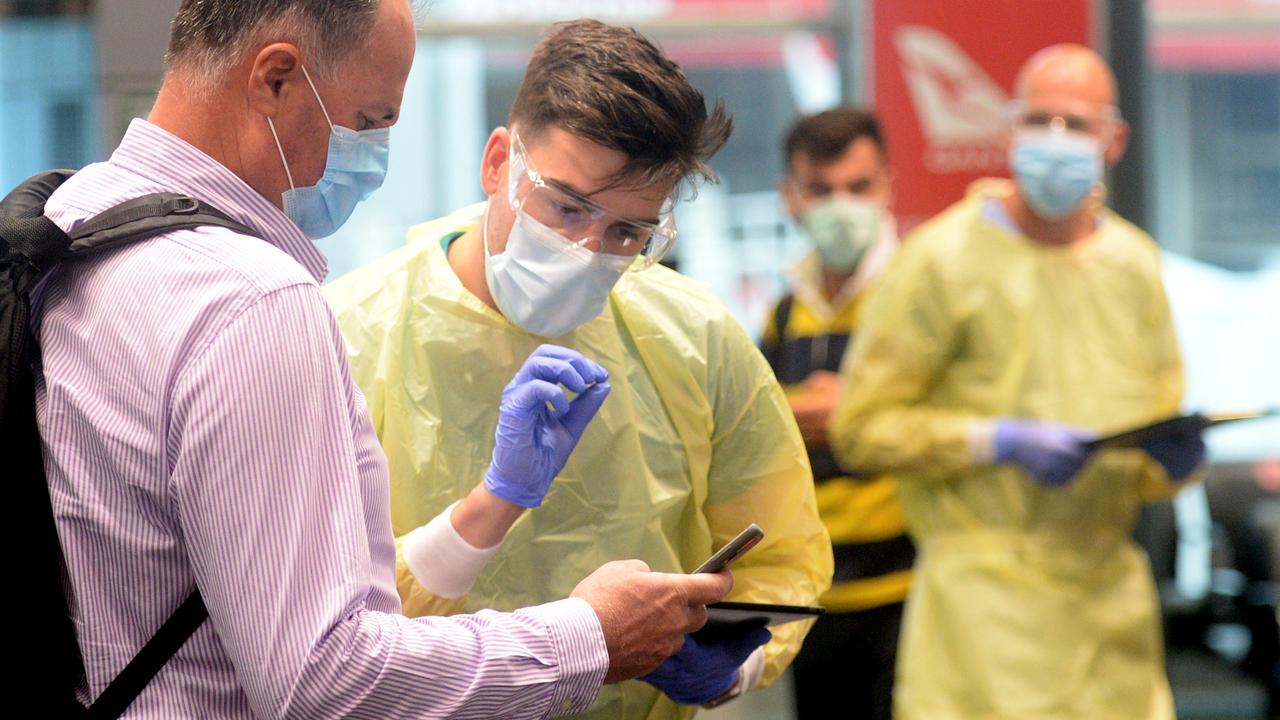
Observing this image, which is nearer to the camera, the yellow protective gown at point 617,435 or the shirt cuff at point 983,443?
the yellow protective gown at point 617,435

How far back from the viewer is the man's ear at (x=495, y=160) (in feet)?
5.41

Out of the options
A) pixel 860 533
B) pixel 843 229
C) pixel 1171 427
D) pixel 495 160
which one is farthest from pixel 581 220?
pixel 843 229

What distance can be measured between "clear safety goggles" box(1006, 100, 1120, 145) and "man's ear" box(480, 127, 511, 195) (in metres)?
1.74

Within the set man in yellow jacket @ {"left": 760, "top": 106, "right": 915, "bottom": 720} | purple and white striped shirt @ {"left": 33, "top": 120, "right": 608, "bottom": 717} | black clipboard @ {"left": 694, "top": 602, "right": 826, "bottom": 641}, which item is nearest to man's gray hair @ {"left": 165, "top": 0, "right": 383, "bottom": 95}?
purple and white striped shirt @ {"left": 33, "top": 120, "right": 608, "bottom": 717}

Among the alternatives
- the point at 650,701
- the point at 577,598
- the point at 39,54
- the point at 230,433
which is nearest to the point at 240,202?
the point at 230,433

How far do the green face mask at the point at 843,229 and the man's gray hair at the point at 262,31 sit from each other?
7.64ft

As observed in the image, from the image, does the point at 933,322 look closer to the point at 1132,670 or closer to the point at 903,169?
the point at 1132,670

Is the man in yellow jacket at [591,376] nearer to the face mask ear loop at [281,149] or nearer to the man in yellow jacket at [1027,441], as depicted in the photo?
the face mask ear loop at [281,149]

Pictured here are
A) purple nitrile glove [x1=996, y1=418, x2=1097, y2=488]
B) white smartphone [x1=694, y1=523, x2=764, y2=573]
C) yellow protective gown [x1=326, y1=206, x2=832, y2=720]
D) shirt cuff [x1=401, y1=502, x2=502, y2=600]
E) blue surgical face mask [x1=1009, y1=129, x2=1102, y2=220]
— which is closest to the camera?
white smartphone [x1=694, y1=523, x2=764, y2=573]

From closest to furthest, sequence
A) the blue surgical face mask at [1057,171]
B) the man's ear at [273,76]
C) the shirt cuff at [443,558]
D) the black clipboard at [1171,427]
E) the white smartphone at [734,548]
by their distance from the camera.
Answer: the man's ear at [273,76], the white smartphone at [734,548], the shirt cuff at [443,558], the black clipboard at [1171,427], the blue surgical face mask at [1057,171]

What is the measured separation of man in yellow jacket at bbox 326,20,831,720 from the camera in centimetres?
154

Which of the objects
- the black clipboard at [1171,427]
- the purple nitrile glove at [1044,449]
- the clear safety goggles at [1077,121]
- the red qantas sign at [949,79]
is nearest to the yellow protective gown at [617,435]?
the black clipboard at [1171,427]

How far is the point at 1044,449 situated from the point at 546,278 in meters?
1.45

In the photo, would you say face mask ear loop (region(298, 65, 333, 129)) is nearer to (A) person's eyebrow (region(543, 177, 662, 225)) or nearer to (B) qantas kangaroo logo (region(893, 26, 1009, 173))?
(A) person's eyebrow (region(543, 177, 662, 225))
